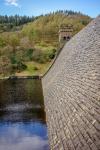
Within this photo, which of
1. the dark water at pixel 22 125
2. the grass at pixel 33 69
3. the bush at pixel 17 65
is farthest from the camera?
the bush at pixel 17 65

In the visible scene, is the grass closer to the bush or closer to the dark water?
the bush

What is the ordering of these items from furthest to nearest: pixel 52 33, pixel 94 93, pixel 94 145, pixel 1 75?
1. pixel 52 33
2. pixel 1 75
3. pixel 94 93
4. pixel 94 145

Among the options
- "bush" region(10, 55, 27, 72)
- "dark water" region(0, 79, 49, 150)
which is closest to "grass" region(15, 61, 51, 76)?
"bush" region(10, 55, 27, 72)

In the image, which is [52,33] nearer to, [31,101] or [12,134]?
[31,101]

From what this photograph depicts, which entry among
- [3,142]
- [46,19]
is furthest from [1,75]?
[46,19]

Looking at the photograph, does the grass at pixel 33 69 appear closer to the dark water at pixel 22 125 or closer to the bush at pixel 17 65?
the bush at pixel 17 65

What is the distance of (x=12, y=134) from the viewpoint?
1786cm

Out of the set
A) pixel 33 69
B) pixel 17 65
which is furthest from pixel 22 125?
pixel 33 69

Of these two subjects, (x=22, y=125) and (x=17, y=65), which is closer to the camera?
(x=22, y=125)

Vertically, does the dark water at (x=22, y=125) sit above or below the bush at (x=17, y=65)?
above

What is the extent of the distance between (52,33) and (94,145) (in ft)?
Result: 337

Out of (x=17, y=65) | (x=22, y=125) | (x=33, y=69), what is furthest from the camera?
(x=33, y=69)

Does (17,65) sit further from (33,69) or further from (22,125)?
(22,125)

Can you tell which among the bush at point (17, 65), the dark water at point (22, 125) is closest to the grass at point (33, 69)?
the bush at point (17, 65)
